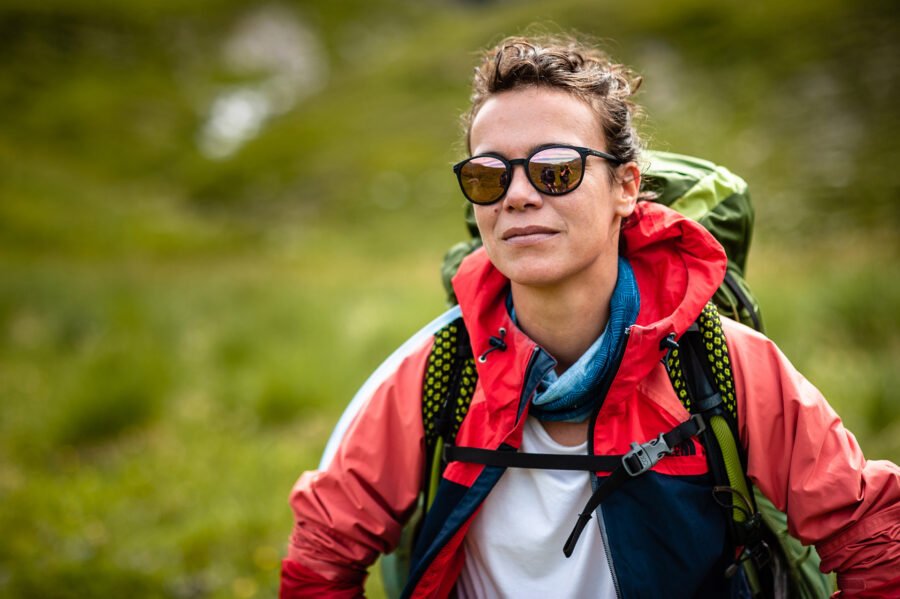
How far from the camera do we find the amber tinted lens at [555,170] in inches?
93.6

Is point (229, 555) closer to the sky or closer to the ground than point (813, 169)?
closer to the ground

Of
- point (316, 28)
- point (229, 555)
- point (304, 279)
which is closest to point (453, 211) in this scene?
point (304, 279)

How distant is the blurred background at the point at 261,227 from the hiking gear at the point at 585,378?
108 cm

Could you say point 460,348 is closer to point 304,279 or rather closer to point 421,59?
point 304,279

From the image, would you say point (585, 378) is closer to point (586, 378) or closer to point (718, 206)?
point (586, 378)

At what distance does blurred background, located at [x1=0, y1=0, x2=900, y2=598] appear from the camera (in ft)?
18.0

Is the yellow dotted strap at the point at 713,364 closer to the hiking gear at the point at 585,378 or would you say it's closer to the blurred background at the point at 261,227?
the hiking gear at the point at 585,378

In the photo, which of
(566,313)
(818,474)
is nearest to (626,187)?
(566,313)

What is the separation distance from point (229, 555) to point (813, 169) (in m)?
21.3

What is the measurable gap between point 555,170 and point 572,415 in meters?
0.86

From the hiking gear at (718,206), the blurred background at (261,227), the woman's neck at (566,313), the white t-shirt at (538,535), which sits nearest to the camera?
the white t-shirt at (538,535)

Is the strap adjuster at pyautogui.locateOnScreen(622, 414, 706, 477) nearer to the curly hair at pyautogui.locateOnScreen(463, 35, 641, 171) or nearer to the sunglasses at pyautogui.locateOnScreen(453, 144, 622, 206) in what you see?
the sunglasses at pyautogui.locateOnScreen(453, 144, 622, 206)

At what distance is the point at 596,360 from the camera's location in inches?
93.7

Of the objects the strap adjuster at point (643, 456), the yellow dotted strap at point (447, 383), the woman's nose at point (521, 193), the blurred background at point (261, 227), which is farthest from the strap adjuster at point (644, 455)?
the blurred background at point (261, 227)
